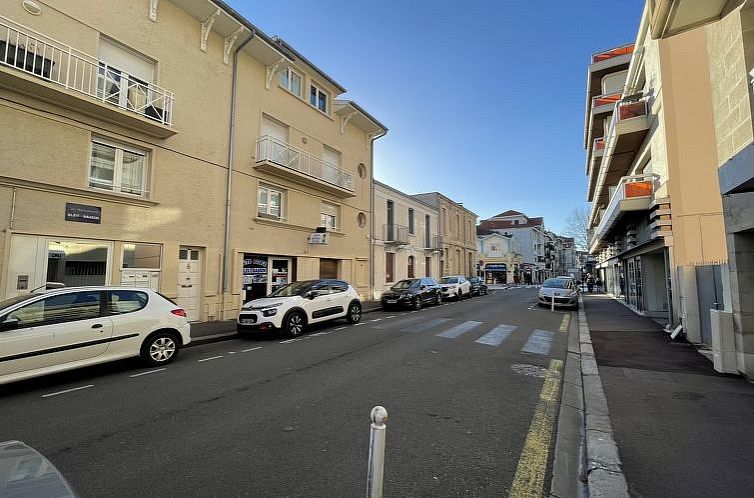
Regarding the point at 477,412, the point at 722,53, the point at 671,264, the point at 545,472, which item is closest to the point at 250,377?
the point at 477,412

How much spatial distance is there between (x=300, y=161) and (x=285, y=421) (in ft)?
44.4

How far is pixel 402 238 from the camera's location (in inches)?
977

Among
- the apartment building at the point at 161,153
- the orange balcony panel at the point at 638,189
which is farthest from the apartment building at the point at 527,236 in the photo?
the apartment building at the point at 161,153

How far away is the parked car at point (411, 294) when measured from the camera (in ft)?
56.7

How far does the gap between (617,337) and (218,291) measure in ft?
39.6

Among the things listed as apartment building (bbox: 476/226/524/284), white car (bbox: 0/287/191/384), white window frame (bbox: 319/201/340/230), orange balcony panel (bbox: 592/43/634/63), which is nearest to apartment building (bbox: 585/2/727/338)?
orange balcony panel (bbox: 592/43/634/63)

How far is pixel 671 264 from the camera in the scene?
10625mm

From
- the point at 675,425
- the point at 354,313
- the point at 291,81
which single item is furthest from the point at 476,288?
the point at 675,425

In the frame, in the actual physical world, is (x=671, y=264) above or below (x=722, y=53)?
below

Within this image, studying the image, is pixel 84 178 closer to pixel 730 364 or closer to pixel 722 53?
pixel 722 53

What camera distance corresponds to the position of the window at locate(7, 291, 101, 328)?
227 inches

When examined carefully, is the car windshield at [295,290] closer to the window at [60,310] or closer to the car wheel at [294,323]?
the car wheel at [294,323]

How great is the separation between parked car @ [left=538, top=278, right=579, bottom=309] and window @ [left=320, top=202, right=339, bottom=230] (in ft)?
35.2

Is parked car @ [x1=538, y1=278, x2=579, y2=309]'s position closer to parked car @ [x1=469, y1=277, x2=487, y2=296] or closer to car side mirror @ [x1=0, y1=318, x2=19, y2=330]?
parked car @ [x1=469, y1=277, x2=487, y2=296]
